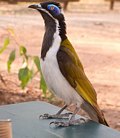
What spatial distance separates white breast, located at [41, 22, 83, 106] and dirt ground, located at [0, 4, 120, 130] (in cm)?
258

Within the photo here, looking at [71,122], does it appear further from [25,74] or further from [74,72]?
[25,74]

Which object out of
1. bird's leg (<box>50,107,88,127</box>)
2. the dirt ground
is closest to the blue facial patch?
bird's leg (<box>50,107,88,127</box>)

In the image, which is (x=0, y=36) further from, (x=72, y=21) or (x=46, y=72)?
(x=46, y=72)

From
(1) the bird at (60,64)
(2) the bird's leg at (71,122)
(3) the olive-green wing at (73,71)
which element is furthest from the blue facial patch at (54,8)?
(2) the bird's leg at (71,122)

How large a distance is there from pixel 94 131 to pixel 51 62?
1.10ft

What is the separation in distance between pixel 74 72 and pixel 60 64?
0.09 metres

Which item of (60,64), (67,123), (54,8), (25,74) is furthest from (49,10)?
(25,74)

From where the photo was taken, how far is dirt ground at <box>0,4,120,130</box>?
5.86 meters

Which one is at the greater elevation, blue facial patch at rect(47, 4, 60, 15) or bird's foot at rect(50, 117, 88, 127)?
blue facial patch at rect(47, 4, 60, 15)

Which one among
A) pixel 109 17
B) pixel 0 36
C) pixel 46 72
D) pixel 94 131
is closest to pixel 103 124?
pixel 94 131

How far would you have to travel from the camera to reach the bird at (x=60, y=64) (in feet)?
7.06

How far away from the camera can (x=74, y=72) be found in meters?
2.27

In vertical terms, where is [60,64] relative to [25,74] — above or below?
above

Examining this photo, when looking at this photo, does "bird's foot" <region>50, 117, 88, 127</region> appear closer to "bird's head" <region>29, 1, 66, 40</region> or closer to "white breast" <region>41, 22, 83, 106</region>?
"white breast" <region>41, 22, 83, 106</region>
